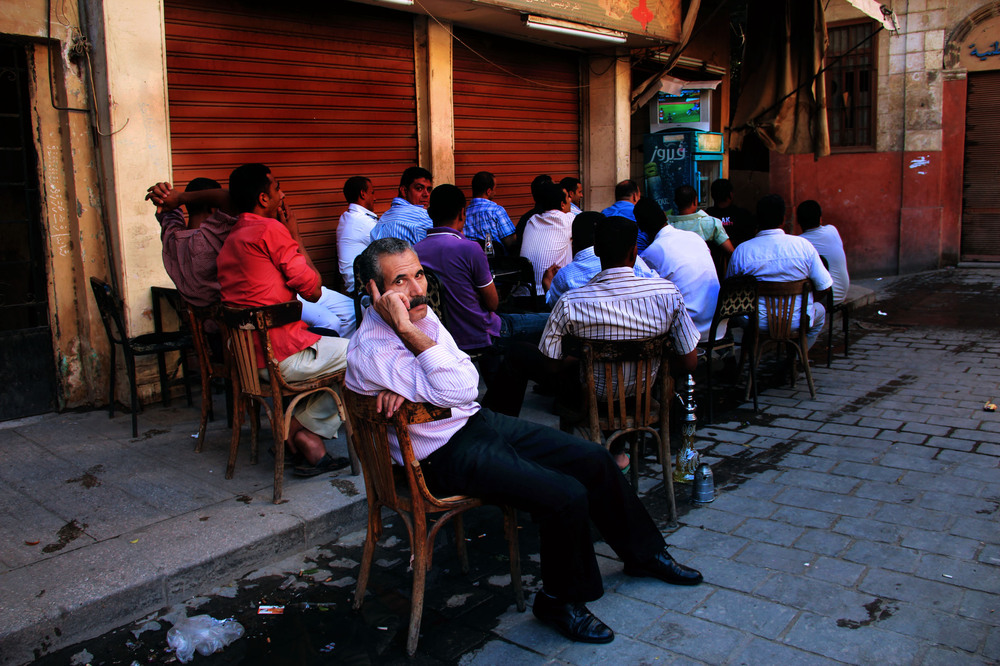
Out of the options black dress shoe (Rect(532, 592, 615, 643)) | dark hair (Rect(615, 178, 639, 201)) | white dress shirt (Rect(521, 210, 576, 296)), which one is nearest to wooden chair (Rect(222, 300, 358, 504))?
black dress shoe (Rect(532, 592, 615, 643))

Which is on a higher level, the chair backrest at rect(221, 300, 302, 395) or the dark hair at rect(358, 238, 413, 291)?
the dark hair at rect(358, 238, 413, 291)

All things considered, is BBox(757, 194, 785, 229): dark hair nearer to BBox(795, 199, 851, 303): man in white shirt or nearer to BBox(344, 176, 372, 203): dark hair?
BBox(795, 199, 851, 303): man in white shirt

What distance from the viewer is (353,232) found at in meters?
6.55

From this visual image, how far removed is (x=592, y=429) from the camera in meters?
3.74

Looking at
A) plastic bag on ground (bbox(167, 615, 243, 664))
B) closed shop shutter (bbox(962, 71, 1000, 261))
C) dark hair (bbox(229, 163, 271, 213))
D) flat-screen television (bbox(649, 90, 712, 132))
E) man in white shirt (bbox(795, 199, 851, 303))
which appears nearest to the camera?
plastic bag on ground (bbox(167, 615, 243, 664))

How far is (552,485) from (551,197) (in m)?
4.11

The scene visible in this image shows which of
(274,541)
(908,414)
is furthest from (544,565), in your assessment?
(908,414)

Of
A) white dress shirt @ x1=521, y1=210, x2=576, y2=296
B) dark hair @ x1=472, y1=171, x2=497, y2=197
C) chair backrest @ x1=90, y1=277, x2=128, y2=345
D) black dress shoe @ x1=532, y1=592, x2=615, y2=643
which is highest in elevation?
dark hair @ x1=472, y1=171, x2=497, y2=197

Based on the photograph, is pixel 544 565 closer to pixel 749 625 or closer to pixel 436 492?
pixel 436 492

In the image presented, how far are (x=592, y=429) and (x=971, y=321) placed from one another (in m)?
7.29

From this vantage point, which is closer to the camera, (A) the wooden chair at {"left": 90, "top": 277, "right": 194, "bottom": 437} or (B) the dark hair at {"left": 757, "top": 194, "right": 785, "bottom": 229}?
(A) the wooden chair at {"left": 90, "top": 277, "right": 194, "bottom": 437}

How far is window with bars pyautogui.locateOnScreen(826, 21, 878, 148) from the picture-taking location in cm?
1340

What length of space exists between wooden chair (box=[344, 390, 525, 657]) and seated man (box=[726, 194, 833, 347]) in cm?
367

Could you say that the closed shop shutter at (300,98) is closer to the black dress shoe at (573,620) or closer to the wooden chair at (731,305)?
the wooden chair at (731,305)
